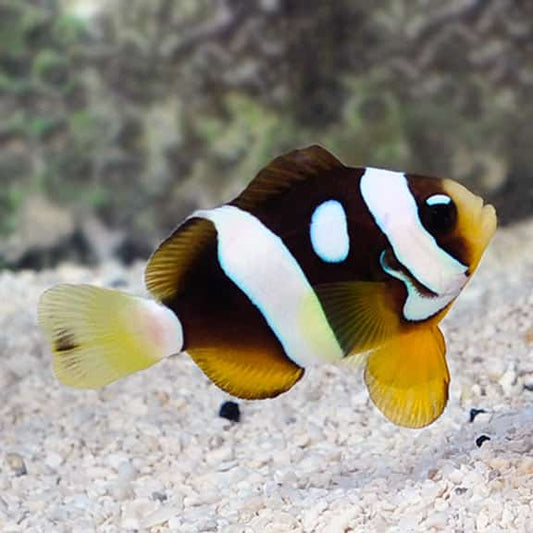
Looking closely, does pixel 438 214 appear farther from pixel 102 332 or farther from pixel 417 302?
pixel 102 332

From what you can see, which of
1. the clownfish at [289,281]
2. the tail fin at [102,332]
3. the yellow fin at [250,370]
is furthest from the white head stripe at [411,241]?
the tail fin at [102,332]

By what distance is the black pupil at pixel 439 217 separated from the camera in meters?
1.45

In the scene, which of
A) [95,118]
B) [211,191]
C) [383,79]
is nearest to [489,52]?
[383,79]

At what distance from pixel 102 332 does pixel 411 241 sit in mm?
535

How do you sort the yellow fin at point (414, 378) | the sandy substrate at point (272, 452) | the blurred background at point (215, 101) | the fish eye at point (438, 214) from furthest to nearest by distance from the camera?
the blurred background at point (215, 101) < the sandy substrate at point (272, 452) < the yellow fin at point (414, 378) < the fish eye at point (438, 214)

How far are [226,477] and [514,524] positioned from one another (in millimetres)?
798

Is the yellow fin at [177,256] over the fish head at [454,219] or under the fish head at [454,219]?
under

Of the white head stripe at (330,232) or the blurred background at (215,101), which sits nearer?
the white head stripe at (330,232)

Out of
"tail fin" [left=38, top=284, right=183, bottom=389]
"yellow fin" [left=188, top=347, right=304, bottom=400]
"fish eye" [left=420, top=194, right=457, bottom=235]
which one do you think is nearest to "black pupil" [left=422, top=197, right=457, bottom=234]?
"fish eye" [left=420, top=194, right=457, bottom=235]

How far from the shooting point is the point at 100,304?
4.94 feet

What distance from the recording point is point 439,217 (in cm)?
146

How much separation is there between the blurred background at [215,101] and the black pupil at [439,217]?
3.21 meters

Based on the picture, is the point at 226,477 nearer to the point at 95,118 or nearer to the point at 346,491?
the point at 346,491

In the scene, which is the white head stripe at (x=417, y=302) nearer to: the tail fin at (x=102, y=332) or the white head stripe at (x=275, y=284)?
the white head stripe at (x=275, y=284)
